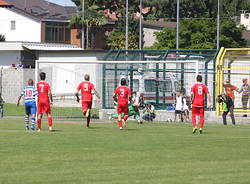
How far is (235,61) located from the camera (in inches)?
1415

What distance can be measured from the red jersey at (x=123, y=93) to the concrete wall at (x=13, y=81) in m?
27.4

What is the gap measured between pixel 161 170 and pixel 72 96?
2594 centimetres

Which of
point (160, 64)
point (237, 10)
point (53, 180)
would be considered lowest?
point (53, 180)

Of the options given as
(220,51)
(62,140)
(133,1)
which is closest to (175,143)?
(62,140)

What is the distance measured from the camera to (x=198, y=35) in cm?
8556

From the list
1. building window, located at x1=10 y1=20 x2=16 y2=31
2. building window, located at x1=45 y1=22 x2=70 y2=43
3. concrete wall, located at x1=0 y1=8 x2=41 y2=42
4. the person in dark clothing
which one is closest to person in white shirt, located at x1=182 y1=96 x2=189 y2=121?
the person in dark clothing

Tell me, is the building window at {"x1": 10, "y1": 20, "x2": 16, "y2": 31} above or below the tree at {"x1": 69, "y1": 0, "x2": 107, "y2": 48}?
below

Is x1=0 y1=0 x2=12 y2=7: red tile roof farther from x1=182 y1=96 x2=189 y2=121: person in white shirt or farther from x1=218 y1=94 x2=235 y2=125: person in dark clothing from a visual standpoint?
x1=218 y1=94 x2=235 y2=125: person in dark clothing

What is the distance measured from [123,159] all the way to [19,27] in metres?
81.6

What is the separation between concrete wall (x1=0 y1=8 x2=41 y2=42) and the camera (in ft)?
316

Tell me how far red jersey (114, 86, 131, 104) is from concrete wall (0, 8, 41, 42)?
70.6m

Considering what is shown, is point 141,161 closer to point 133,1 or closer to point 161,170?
point 161,170

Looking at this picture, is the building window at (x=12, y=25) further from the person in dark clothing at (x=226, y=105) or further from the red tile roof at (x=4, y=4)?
the person in dark clothing at (x=226, y=105)

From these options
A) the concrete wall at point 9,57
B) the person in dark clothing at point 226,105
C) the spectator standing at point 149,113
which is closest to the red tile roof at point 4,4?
the concrete wall at point 9,57
